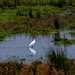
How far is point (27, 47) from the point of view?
15.6m

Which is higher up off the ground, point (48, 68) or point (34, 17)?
point (48, 68)

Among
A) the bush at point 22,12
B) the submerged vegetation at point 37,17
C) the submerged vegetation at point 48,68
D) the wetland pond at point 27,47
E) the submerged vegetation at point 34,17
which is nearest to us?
the submerged vegetation at point 48,68

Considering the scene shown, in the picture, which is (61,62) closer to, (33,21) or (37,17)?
(33,21)

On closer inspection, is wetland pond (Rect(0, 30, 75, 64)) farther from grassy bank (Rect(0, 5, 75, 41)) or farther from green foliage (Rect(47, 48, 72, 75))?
green foliage (Rect(47, 48, 72, 75))

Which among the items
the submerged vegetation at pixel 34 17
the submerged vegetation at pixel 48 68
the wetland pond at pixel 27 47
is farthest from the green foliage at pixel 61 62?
the submerged vegetation at pixel 34 17

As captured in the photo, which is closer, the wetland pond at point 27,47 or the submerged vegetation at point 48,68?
the submerged vegetation at point 48,68

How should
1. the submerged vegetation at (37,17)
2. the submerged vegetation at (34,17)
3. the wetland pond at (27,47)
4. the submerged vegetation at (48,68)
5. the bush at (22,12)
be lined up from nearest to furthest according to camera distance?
the submerged vegetation at (48,68), the wetland pond at (27,47), the submerged vegetation at (37,17), the submerged vegetation at (34,17), the bush at (22,12)

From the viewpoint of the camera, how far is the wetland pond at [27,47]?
530 inches

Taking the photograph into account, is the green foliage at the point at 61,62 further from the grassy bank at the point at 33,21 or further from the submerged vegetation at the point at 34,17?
the submerged vegetation at the point at 34,17

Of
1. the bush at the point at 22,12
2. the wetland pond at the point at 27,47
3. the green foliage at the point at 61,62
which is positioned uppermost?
the green foliage at the point at 61,62

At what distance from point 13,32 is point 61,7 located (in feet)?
28.3

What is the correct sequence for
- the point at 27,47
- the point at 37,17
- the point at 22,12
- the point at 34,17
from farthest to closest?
the point at 22,12 < the point at 37,17 < the point at 34,17 < the point at 27,47

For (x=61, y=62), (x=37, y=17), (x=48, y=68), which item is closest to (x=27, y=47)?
(x=61, y=62)

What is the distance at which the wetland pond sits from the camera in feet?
44.2
